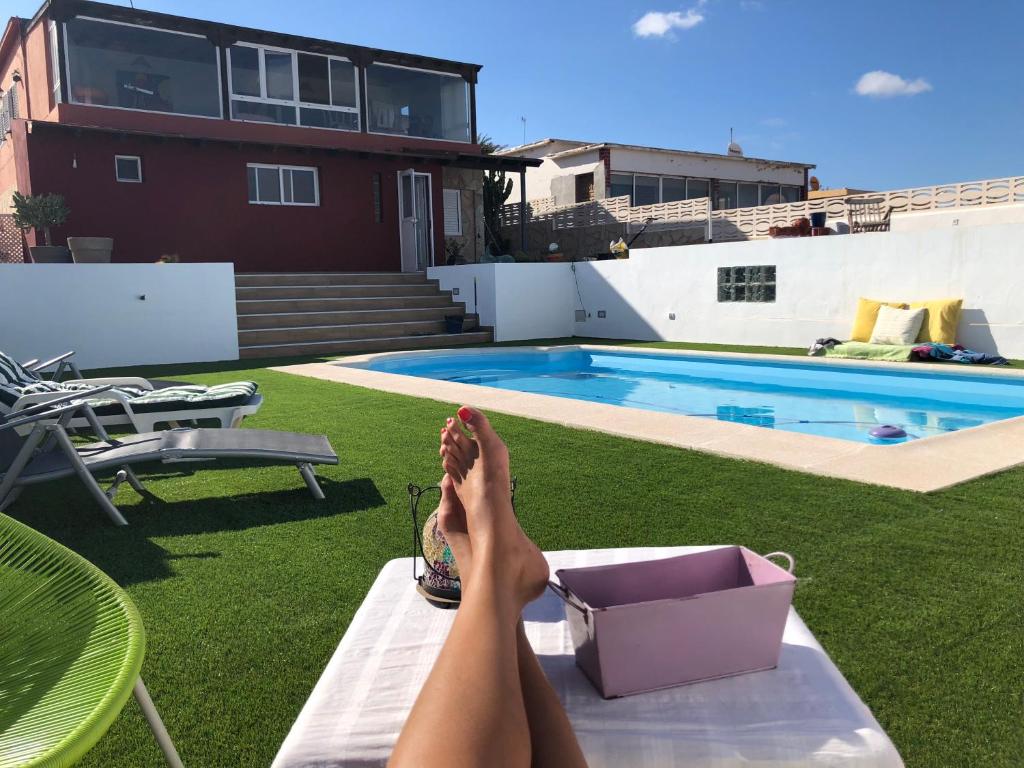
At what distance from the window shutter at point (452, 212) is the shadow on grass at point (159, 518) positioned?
15.1m

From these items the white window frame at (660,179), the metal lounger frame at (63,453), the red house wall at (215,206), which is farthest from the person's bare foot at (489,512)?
the white window frame at (660,179)

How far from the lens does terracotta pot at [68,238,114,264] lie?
11.6 meters

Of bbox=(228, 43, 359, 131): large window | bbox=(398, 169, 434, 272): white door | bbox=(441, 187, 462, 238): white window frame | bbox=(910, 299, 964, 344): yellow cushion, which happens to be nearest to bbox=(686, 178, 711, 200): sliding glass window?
bbox=(441, 187, 462, 238): white window frame

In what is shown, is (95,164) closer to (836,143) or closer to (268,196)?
(268,196)

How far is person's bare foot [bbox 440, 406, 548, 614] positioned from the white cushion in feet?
31.9

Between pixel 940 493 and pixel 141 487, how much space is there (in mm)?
4216

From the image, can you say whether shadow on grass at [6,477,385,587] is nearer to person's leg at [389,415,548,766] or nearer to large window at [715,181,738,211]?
person's leg at [389,415,548,766]

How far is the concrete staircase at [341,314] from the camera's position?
41.8ft

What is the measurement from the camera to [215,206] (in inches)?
611

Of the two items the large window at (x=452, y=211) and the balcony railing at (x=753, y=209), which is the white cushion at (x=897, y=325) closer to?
the balcony railing at (x=753, y=209)

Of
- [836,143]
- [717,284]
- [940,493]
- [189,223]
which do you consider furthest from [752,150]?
[940,493]

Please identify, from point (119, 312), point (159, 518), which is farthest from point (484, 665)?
point (119, 312)

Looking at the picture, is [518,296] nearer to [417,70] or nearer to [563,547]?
[417,70]

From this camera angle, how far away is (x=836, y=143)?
27.2 m
